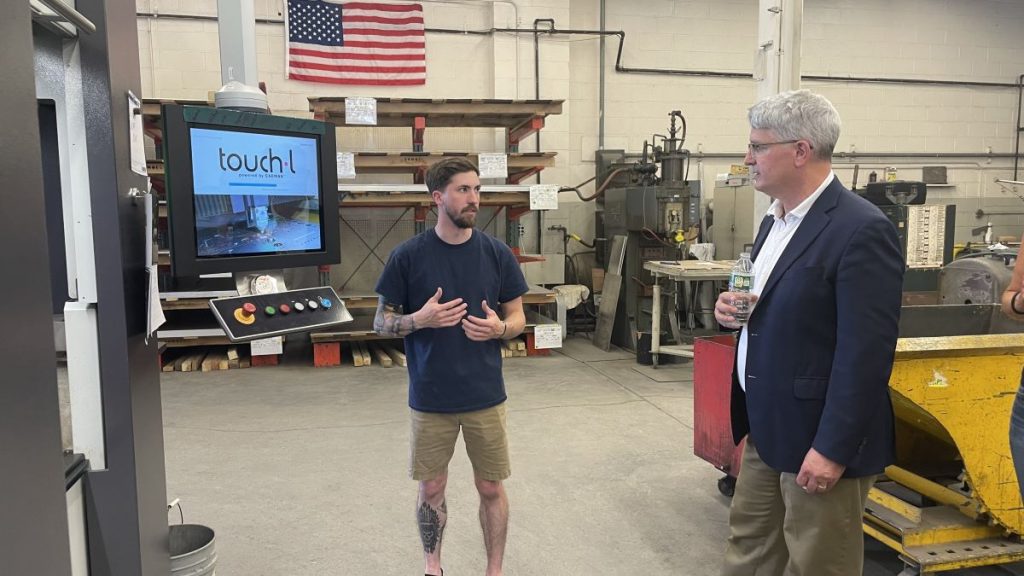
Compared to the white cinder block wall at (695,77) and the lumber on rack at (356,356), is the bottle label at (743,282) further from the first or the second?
the white cinder block wall at (695,77)

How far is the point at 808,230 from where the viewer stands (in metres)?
1.77

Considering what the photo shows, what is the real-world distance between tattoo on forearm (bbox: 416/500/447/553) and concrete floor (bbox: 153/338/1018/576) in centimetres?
32

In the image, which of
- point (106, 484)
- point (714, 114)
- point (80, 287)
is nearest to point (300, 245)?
point (80, 287)

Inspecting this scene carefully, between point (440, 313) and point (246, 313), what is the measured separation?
68 cm

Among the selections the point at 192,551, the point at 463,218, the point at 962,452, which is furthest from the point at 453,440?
the point at 962,452

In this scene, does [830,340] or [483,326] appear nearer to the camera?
[830,340]

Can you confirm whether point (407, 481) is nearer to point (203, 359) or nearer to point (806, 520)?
point (806, 520)

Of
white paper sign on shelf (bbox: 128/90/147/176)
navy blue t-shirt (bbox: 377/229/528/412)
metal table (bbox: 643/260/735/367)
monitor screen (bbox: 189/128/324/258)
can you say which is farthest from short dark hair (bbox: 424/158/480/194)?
metal table (bbox: 643/260/735/367)

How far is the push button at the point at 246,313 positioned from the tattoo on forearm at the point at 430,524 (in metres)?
1.09

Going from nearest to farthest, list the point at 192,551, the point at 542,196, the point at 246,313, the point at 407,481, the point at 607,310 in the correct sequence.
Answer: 1. the point at 246,313
2. the point at 192,551
3. the point at 407,481
4. the point at 542,196
5. the point at 607,310

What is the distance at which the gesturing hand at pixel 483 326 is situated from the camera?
233 cm

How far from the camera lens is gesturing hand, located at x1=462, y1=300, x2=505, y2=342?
7.65 feet

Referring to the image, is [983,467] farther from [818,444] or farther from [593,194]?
[593,194]

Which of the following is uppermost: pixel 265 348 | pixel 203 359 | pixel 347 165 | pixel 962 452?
pixel 347 165
